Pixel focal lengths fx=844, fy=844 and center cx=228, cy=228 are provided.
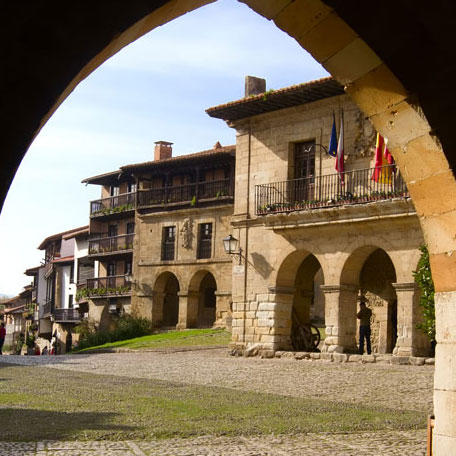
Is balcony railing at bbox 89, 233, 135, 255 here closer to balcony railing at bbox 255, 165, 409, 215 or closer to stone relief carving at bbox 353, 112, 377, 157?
balcony railing at bbox 255, 165, 409, 215

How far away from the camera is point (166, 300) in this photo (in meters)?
38.3

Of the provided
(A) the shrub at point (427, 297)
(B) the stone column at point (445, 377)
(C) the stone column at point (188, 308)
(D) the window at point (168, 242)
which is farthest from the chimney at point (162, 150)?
(B) the stone column at point (445, 377)

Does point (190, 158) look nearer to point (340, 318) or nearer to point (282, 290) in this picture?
point (282, 290)

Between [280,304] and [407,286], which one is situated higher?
[407,286]

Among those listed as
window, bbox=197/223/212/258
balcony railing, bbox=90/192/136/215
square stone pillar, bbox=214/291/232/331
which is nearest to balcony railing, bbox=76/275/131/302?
balcony railing, bbox=90/192/136/215

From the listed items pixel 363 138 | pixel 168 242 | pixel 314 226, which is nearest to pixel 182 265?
pixel 168 242

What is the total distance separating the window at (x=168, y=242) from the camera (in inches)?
1462

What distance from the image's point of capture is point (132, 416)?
8.62 metres

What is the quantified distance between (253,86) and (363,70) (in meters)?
22.0

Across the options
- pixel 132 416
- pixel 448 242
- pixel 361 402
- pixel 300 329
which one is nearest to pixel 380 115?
pixel 448 242

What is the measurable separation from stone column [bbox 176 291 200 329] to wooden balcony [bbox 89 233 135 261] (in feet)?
19.7

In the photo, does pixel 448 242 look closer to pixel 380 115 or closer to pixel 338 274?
pixel 380 115

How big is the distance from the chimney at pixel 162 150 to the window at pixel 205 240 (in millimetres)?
9611

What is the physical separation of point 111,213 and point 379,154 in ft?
84.3
